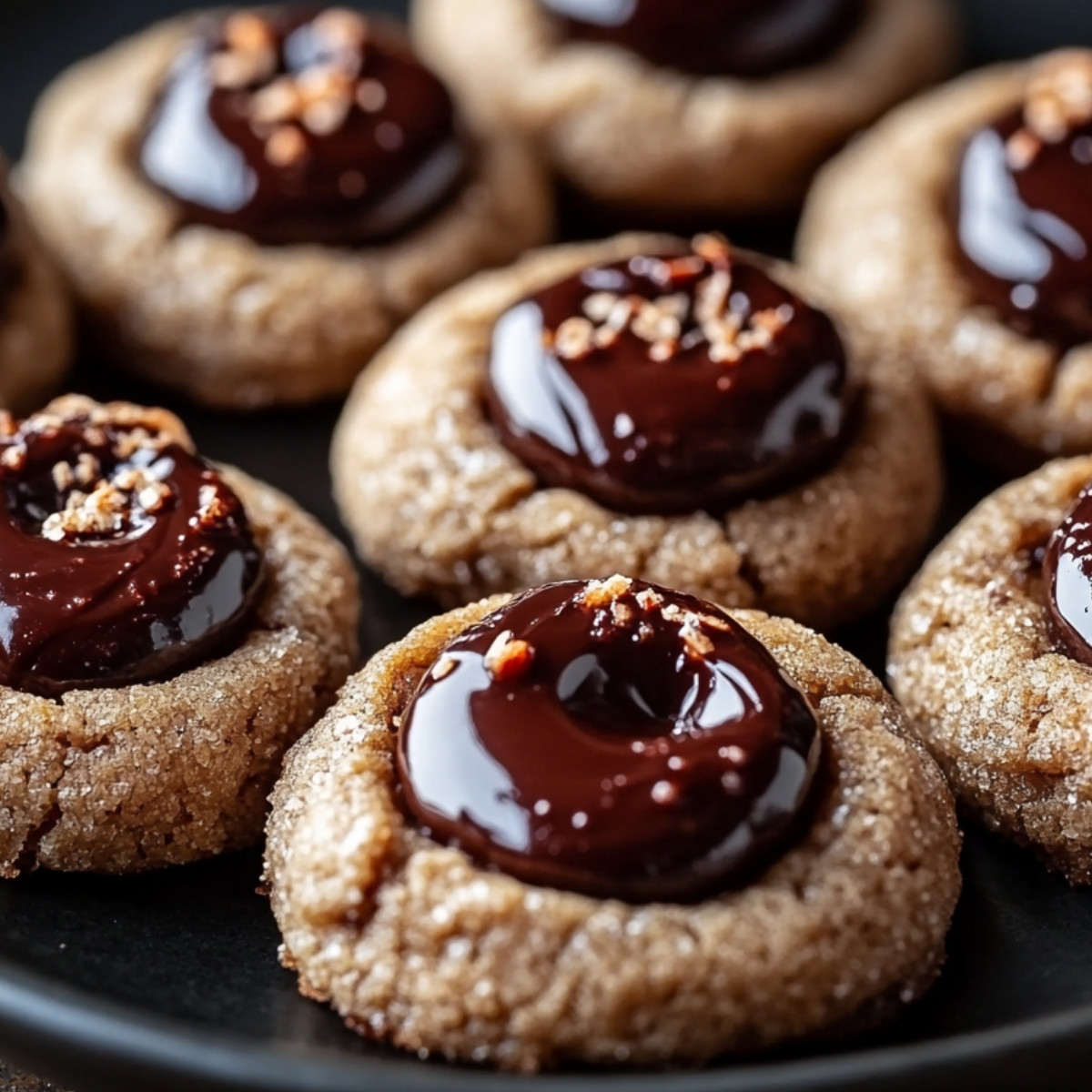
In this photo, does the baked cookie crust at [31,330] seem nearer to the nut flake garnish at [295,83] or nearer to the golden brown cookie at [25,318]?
the golden brown cookie at [25,318]

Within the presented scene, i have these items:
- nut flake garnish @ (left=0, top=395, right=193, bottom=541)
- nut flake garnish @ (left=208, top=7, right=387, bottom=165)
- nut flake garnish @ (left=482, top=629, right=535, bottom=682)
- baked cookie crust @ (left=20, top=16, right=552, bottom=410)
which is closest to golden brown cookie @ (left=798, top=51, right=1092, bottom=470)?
baked cookie crust @ (left=20, top=16, right=552, bottom=410)

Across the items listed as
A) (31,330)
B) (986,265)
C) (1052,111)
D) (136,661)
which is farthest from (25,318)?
(1052,111)

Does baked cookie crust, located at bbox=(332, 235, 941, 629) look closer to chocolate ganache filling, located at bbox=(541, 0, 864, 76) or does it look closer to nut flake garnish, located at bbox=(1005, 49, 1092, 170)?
nut flake garnish, located at bbox=(1005, 49, 1092, 170)

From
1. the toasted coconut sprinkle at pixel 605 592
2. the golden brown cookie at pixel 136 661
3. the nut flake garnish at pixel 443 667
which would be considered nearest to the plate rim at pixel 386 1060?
the golden brown cookie at pixel 136 661

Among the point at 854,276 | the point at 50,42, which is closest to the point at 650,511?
the point at 854,276

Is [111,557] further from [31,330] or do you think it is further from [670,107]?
[670,107]

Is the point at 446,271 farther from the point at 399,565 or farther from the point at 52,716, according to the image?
the point at 52,716
